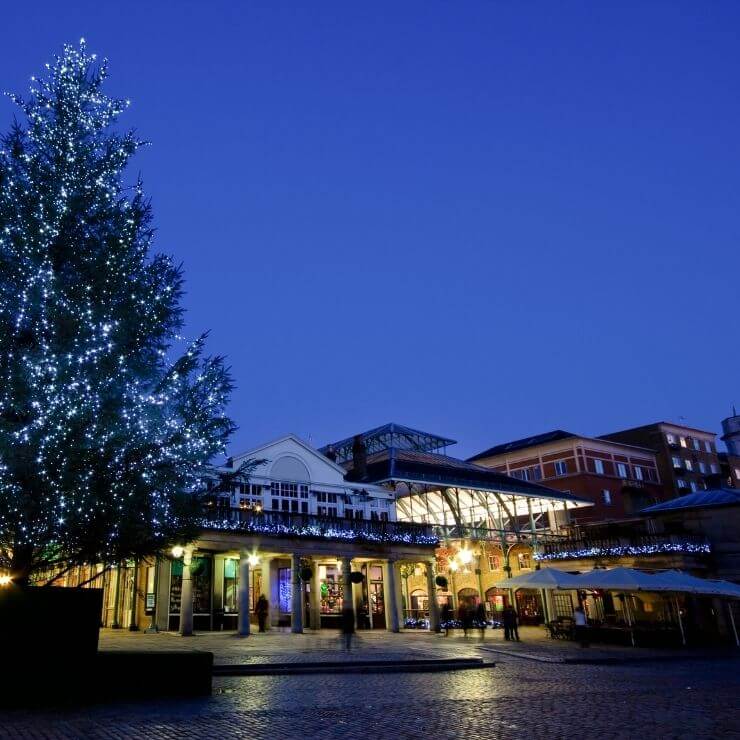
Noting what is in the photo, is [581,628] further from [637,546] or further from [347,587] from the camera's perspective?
[347,587]

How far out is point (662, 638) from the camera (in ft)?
91.4

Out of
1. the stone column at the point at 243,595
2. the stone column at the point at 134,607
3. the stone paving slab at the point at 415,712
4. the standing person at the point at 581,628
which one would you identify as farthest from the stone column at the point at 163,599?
the standing person at the point at 581,628

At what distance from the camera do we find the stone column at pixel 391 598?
32.2 m

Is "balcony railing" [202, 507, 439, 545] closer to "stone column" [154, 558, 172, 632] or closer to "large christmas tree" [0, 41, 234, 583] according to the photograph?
"stone column" [154, 558, 172, 632]

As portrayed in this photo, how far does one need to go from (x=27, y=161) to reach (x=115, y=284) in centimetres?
327

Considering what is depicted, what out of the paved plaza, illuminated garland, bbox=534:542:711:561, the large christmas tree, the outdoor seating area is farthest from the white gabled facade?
the large christmas tree

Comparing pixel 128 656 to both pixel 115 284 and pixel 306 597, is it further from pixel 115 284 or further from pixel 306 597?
pixel 306 597

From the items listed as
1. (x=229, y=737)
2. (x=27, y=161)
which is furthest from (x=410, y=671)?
(x=27, y=161)

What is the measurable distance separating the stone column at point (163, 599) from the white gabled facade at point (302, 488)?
4.28 meters

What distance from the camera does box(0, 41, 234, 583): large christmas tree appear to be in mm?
12109

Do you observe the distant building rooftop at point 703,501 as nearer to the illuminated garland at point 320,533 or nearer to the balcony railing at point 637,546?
the balcony railing at point 637,546

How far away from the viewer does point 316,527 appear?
3109 centimetres

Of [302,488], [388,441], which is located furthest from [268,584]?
[388,441]

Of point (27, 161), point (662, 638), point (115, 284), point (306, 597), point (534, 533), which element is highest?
point (27, 161)
